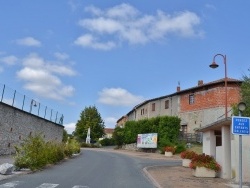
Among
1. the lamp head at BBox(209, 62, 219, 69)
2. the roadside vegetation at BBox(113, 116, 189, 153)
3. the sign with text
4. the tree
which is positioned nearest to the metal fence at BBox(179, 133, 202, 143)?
the roadside vegetation at BBox(113, 116, 189, 153)

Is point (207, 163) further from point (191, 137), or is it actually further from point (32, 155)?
point (191, 137)

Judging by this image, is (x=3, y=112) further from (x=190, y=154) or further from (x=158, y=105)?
(x=158, y=105)

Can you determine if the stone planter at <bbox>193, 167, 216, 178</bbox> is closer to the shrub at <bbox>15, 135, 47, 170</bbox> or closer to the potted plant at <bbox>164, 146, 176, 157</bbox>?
the shrub at <bbox>15, 135, 47, 170</bbox>

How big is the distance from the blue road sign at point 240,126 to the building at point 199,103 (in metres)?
36.7

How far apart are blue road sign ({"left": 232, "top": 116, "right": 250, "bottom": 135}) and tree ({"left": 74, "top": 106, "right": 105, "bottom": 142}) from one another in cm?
7498

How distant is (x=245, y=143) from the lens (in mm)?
19297

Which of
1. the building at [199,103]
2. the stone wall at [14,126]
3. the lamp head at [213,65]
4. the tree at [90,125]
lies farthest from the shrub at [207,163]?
the tree at [90,125]

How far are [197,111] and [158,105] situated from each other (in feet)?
37.2

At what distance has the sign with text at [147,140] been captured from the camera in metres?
50.4

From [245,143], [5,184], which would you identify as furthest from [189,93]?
[5,184]

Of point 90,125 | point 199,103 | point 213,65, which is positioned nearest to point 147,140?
point 199,103

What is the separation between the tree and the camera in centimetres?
8581

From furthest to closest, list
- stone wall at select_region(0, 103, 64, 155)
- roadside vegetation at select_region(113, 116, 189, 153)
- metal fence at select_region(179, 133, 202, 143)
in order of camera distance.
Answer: metal fence at select_region(179, 133, 202, 143), roadside vegetation at select_region(113, 116, 189, 153), stone wall at select_region(0, 103, 64, 155)

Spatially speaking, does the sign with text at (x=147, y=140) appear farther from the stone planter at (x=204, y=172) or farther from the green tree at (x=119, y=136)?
the stone planter at (x=204, y=172)
